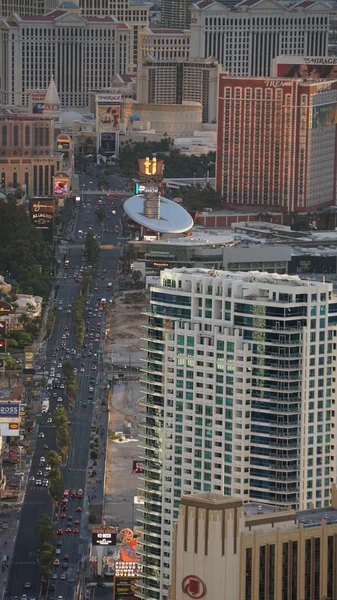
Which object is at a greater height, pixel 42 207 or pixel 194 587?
pixel 42 207

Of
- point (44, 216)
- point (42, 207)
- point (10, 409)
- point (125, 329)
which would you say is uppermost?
point (42, 207)

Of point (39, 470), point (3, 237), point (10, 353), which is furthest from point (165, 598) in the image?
point (3, 237)

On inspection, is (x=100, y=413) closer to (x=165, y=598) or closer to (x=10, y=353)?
(x=10, y=353)

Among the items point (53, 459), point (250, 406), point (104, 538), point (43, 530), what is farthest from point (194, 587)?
point (53, 459)

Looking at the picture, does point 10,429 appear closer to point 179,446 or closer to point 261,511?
point 179,446

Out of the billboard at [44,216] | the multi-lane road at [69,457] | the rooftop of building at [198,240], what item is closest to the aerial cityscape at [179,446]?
the multi-lane road at [69,457]

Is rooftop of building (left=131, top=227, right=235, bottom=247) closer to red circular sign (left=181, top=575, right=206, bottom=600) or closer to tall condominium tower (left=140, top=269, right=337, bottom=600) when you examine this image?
tall condominium tower (left=140, top=269, right=337, bottom=600)

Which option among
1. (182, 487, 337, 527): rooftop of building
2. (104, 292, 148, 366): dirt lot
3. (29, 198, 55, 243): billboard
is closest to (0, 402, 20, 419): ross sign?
(104, 292, 148, 366): dirt lot
